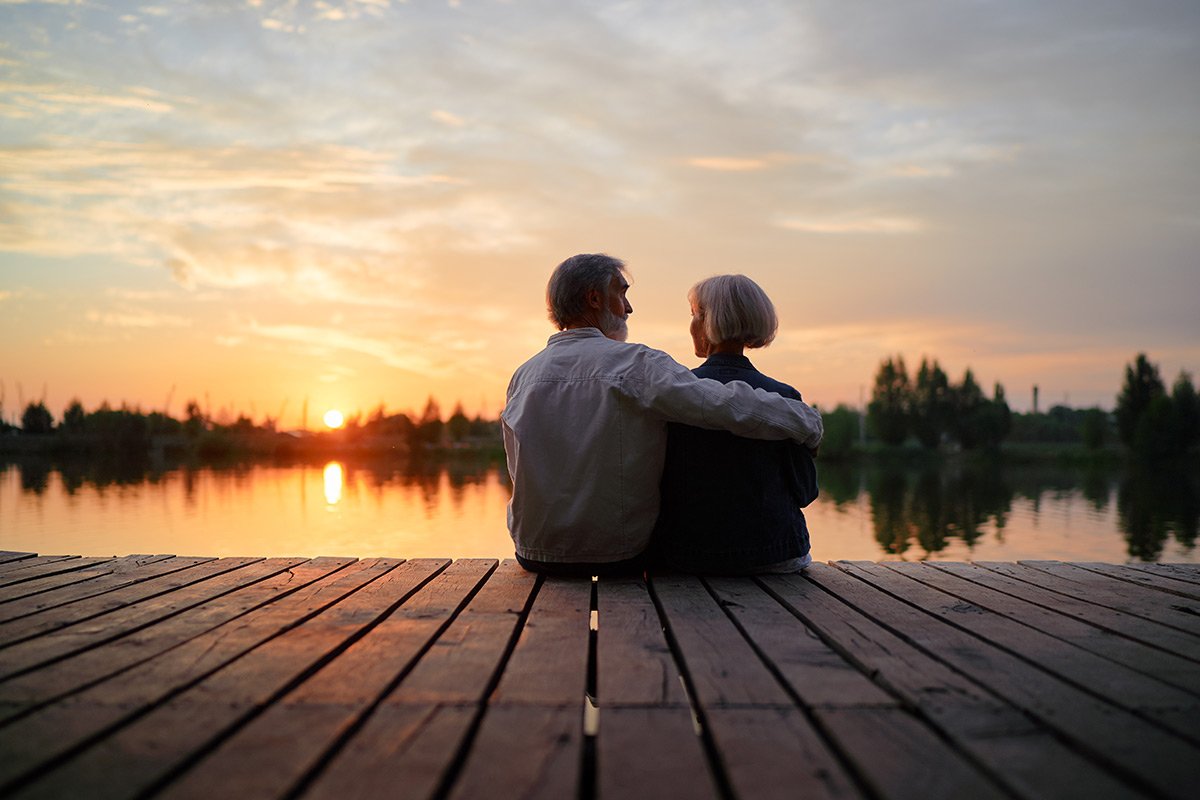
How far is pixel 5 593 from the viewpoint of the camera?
109 inches

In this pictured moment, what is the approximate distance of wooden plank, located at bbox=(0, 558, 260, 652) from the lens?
7.38 ft

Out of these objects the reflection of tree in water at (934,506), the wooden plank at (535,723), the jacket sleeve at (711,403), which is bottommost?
the reflection of tree in water at (934,506)

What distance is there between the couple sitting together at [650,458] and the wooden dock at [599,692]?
21 centimetres

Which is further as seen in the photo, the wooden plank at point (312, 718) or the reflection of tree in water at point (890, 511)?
the reflection of tree in water at point (890, 511)

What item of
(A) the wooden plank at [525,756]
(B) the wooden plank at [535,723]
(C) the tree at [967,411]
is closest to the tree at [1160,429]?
(C) the tree at [967,411]

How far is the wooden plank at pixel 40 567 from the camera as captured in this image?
10.1 ft

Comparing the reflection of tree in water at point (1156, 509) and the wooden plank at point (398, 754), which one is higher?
the wooden plank at point (398, 754)

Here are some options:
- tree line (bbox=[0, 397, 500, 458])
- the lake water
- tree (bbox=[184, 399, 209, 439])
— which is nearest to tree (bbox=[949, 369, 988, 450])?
the lake water

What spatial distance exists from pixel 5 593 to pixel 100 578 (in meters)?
0.33

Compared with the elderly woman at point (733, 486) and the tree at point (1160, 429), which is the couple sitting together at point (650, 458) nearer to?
the elderly woman at point (733, 486)

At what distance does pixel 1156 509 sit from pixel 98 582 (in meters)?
33.2

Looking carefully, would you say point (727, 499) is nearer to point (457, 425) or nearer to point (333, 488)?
point (333, 488)

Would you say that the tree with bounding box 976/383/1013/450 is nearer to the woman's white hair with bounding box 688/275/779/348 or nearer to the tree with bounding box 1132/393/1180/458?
the tree with bounding box 1132/393/1180/458

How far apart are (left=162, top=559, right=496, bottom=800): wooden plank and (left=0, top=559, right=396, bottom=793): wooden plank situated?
0.19m
